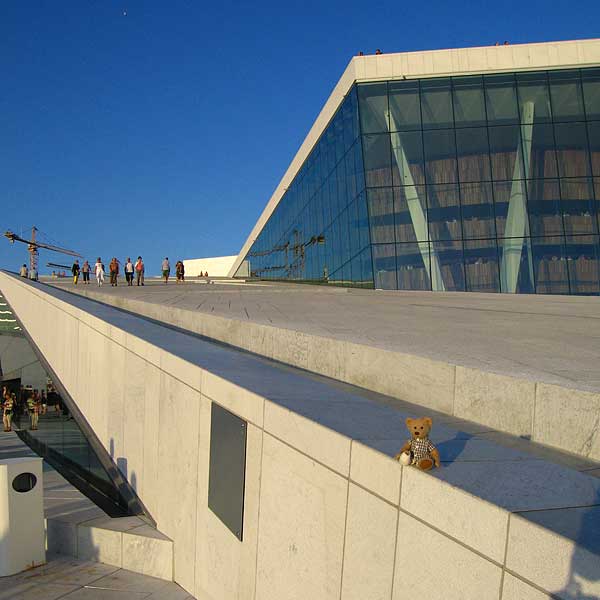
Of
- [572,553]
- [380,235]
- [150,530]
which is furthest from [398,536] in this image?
[380,235]

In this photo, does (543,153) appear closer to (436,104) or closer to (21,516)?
(436,104)

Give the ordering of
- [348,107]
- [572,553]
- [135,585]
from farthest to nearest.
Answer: [348,107] → [135,585] → [572,553]

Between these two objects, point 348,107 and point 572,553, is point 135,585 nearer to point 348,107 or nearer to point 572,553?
point 572,553

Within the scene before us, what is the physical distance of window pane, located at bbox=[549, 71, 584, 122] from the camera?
71.5 feet

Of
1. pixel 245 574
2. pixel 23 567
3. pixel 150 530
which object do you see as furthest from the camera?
pixel 23 567

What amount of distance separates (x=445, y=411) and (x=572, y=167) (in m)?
19.1

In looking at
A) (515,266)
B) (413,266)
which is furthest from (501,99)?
(413,266)

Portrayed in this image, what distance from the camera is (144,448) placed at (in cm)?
771

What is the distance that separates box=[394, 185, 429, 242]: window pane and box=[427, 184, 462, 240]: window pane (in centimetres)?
21

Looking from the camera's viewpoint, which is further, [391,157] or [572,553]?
[391,157]

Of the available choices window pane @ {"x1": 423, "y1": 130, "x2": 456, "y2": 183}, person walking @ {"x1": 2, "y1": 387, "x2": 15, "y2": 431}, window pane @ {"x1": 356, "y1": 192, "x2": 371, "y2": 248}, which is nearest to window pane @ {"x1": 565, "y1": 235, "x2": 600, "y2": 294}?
window pane @ {"x1": 423, "y1": 130, "x2": 456, "y2": 183}

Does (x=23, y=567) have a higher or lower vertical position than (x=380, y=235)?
lower

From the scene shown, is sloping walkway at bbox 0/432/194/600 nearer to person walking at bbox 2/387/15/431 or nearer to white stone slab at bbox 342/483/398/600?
white stone slab at bbox 342/483/398/600

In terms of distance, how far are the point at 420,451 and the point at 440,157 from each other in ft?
66.5
